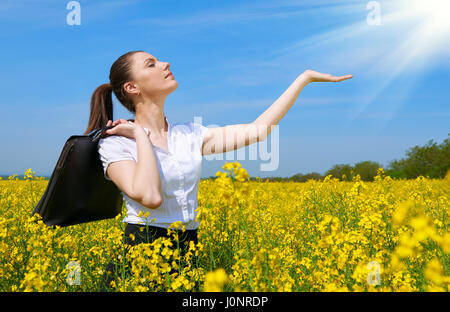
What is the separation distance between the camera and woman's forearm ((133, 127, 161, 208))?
2.24 meters

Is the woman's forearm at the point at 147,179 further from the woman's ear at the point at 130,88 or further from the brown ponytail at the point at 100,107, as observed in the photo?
the brown ponytail at the point at 100,107

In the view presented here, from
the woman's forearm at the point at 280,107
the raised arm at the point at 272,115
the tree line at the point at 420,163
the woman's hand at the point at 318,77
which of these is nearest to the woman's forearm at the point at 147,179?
the raised arm at the point at 272,115

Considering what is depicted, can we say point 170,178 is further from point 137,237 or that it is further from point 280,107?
point 280,107

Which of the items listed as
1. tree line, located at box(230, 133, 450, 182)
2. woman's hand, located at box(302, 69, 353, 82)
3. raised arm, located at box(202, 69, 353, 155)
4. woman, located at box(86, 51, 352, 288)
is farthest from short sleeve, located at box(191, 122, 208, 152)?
tree line, located at box(230, 133, 450, 182)

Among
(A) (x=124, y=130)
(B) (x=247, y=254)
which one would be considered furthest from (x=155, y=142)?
(B) (x=247, y=254)

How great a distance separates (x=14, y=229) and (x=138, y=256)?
1.92m

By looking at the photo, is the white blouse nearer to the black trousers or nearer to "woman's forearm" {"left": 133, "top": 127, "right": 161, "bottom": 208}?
the black trousers

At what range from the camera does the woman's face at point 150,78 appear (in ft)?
8.83

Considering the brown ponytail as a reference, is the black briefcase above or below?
below

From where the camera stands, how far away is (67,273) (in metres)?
2.50

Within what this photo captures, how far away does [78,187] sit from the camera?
→ 2641 millimetres
